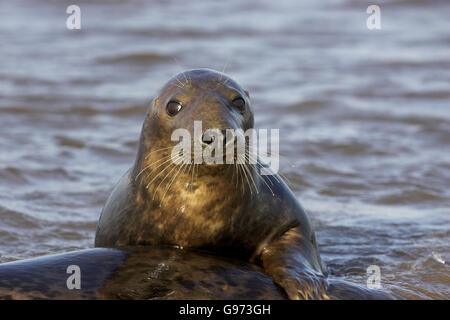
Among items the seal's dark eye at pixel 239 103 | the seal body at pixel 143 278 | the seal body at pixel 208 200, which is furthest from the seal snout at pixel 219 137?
the seal body at pixel 143 278

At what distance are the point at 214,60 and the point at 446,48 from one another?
4526mm

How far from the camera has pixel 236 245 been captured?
4855 mm

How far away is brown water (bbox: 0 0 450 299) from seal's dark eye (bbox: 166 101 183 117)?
1794 millimetres

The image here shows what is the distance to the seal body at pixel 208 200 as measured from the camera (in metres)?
4.75

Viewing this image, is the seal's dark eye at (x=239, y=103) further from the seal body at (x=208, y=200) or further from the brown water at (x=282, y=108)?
the brown water at (x=282, y=108)

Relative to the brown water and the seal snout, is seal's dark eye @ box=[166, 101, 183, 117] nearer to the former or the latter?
the seal snout

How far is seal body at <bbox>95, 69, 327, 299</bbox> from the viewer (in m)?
4.75

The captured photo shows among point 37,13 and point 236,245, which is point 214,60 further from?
point 236,245

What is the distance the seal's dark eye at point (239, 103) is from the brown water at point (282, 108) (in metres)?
1.54

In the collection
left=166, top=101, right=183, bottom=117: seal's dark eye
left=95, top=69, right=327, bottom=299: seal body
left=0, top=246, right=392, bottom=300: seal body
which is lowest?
left=0, top=246, right=392, bottom=300: seal body

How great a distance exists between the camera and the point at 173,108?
488cm

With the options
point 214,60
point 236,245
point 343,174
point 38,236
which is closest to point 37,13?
point 214,60

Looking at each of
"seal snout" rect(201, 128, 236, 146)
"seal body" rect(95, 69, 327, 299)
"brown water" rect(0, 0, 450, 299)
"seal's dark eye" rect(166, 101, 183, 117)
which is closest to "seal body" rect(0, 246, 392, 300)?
"seal body" rect(95, 69, 327, 299)

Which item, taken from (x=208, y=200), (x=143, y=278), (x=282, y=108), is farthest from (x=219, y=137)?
(x=282, y=108)
